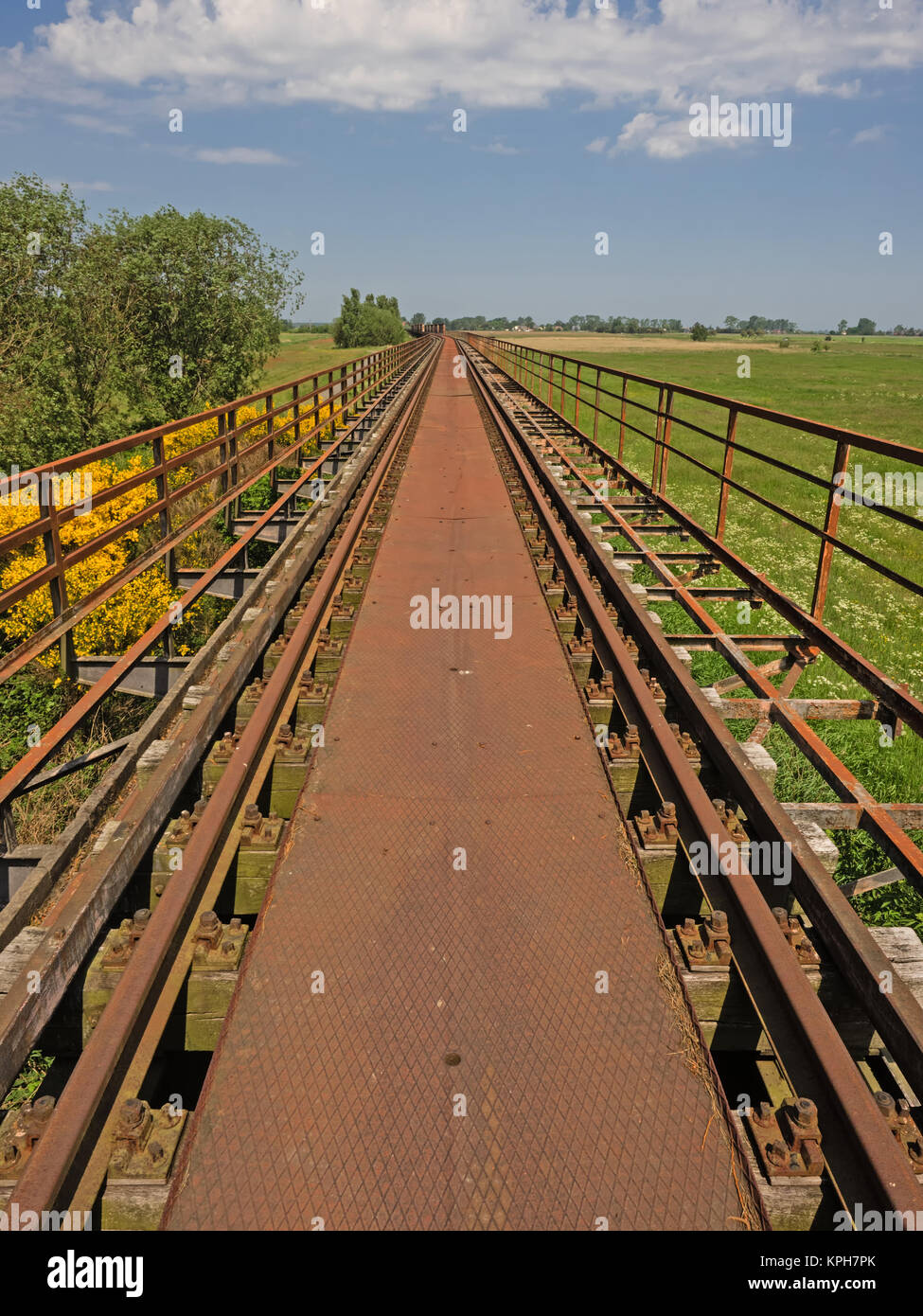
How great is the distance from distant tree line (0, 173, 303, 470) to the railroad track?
2020 centimetres

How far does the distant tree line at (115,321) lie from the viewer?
2337 centimetres

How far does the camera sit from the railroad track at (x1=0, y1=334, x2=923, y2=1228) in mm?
2086

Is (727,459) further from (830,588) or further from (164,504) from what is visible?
(164,504)

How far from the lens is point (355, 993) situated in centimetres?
271

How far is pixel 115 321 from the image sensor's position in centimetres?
2939

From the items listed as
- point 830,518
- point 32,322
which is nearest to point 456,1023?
point 830,518

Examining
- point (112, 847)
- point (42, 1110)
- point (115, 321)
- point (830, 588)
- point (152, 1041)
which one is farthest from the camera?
point (115, 321)

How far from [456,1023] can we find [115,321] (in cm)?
3245

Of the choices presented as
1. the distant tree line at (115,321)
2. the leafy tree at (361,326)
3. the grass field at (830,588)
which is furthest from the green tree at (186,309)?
the leafy tree at (361,326)

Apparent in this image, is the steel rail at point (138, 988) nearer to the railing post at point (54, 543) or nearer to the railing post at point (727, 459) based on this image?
the railing post at point (54, 543)

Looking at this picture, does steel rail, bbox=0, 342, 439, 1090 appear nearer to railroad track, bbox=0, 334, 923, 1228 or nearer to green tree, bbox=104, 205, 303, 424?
railroad track, bbox=0, 334, 923, 1228
